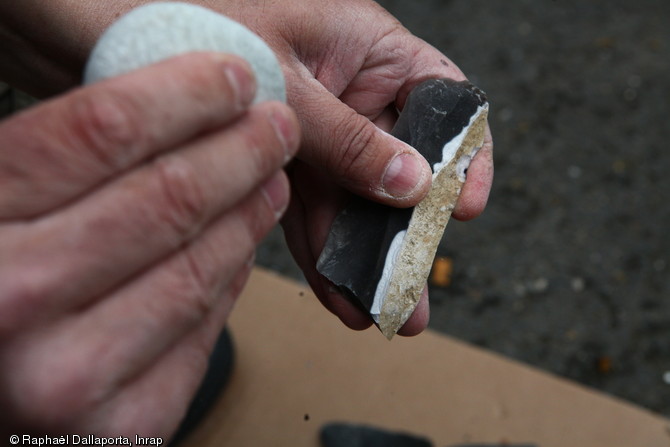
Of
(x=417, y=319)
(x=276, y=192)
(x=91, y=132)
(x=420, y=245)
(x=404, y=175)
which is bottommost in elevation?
(x=417, y=319)

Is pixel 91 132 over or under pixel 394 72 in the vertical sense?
over

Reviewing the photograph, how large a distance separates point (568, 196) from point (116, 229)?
2229 mm

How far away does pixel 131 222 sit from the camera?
0.66 metres

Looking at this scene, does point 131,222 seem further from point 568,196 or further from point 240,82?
point 568,196

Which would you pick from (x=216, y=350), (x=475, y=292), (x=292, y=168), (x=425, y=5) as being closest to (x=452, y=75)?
(x=292, y=168)

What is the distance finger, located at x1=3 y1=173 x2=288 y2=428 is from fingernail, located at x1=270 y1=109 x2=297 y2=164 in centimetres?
7

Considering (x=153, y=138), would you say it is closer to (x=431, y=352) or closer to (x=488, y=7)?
(x=431, y=352)

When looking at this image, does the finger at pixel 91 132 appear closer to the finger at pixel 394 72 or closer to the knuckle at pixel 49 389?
the knuckle at pixel 49 389

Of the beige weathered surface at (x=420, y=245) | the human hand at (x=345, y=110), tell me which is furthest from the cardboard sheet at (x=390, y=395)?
the beige weathered surface at (x=420, y=245)

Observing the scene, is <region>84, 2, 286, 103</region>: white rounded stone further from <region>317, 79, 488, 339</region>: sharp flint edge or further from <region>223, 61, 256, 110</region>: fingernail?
<region>317, 79, 488, 339</region>: sharp flint edge

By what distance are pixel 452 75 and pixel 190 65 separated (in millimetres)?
852

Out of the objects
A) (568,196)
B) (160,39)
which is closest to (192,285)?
(160,39)

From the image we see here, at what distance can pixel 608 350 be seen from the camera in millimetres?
2189

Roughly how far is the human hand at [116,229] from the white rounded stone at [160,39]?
10 centimetres
